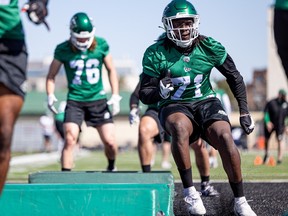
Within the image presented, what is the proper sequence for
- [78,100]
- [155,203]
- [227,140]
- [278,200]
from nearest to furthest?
[155,203] < [227,140] < [278,200] < [78,100]

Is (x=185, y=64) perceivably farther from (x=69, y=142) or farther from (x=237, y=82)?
(x=69, y=142)

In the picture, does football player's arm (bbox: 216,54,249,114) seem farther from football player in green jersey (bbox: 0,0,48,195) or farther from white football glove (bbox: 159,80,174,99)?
football player in green jersey (bbox: 0,0,48,195)

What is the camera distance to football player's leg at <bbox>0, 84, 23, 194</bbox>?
14.3ft

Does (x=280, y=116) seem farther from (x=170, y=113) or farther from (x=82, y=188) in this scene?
(x=82, y=188)

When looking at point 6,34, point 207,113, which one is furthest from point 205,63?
point 6,34

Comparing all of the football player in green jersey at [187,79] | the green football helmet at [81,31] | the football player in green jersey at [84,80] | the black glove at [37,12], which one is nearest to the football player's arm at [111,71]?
the football player in green jersey at [84,80]

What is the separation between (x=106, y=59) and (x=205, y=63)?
2.73m

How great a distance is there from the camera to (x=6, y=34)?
4488 mm

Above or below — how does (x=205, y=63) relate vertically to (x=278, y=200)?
above

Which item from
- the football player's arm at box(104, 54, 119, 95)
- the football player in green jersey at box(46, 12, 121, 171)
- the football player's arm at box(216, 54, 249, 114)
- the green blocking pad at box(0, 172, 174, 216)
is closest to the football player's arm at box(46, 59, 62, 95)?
the football player in green jersey at box(46, 12, 121, 171)

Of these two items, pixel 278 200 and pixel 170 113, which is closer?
pixel 170 113

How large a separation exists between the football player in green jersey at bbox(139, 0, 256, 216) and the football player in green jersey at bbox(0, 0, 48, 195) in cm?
171

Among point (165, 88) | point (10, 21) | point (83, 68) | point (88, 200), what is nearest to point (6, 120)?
point (10, 21)

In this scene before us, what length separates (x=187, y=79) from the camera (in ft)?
20.5
